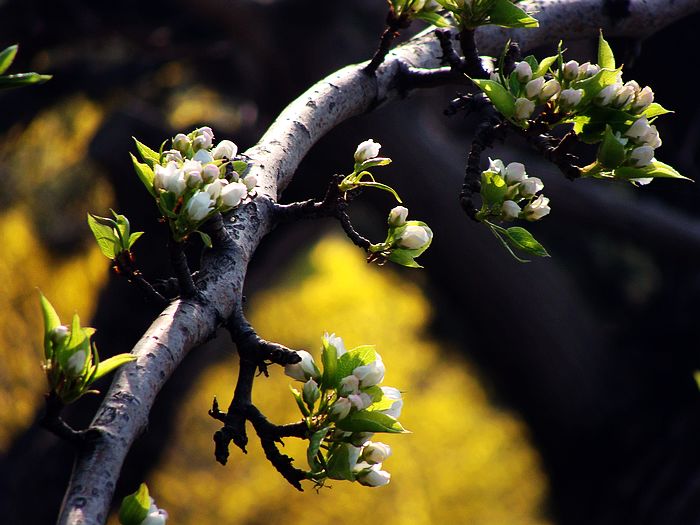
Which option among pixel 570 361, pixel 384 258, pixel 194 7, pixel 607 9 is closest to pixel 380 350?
pixel 570 361

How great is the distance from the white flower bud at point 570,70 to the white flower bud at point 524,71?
0.03m

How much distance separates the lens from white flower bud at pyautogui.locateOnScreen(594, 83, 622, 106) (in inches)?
25.5

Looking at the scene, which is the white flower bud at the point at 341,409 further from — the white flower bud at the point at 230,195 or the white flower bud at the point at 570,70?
the white flower bud at the point at 570,70

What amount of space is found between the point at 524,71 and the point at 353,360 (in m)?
0.28

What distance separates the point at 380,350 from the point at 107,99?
2.21m

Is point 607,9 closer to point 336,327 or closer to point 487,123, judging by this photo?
point 487,123

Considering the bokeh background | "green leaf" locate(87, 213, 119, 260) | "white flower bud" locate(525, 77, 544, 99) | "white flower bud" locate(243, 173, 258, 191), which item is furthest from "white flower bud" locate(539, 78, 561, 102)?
the bokeh background

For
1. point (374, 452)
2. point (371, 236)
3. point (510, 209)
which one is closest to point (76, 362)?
point (374, 452)

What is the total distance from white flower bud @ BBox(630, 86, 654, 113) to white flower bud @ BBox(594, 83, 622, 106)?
0.06 feet

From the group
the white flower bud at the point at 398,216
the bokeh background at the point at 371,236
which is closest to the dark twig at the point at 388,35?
the white flower bud at the point at 398,216

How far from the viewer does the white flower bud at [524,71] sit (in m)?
0.67

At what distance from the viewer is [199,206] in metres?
0.56

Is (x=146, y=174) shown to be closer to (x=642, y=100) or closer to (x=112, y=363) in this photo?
(x=112, y=363)

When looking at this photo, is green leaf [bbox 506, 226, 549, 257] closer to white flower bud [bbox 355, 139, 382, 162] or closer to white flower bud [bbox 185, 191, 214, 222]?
white flower bud [bbox 355, 139, 382, 162]
